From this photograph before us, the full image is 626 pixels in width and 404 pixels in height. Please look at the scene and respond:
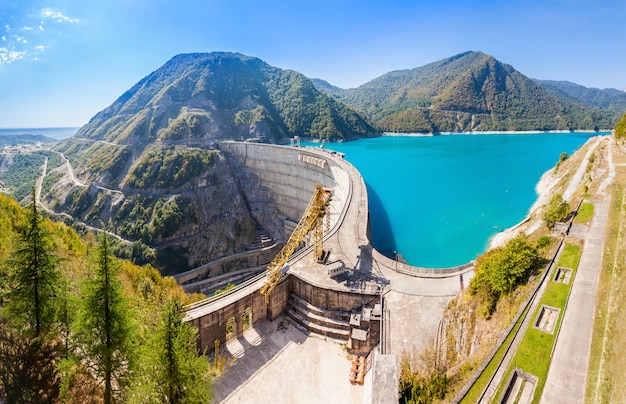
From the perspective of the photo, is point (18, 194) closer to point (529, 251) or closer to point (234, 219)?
point (234, 219)

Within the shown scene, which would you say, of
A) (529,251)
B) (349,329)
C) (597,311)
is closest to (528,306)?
(597,311)

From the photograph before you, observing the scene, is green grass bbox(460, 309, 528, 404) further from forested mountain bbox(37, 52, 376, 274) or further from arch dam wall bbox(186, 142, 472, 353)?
forested mountain bbox(37, 52, 376, 274)

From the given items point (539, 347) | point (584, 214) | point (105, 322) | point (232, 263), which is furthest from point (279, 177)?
point (539, 347)

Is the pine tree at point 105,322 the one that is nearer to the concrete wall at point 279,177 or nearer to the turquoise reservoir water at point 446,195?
the turquoise reservoir water at point 446,195

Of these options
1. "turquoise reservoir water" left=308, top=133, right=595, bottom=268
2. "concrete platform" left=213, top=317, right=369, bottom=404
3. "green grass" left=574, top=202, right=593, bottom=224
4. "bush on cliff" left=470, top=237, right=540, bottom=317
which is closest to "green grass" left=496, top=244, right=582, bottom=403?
"bush on cliff" left=470, top=237, right=540, bottom=317

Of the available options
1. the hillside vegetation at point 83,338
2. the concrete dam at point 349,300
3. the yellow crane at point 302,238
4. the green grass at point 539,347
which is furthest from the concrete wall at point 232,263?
the green grass at point 539,347
